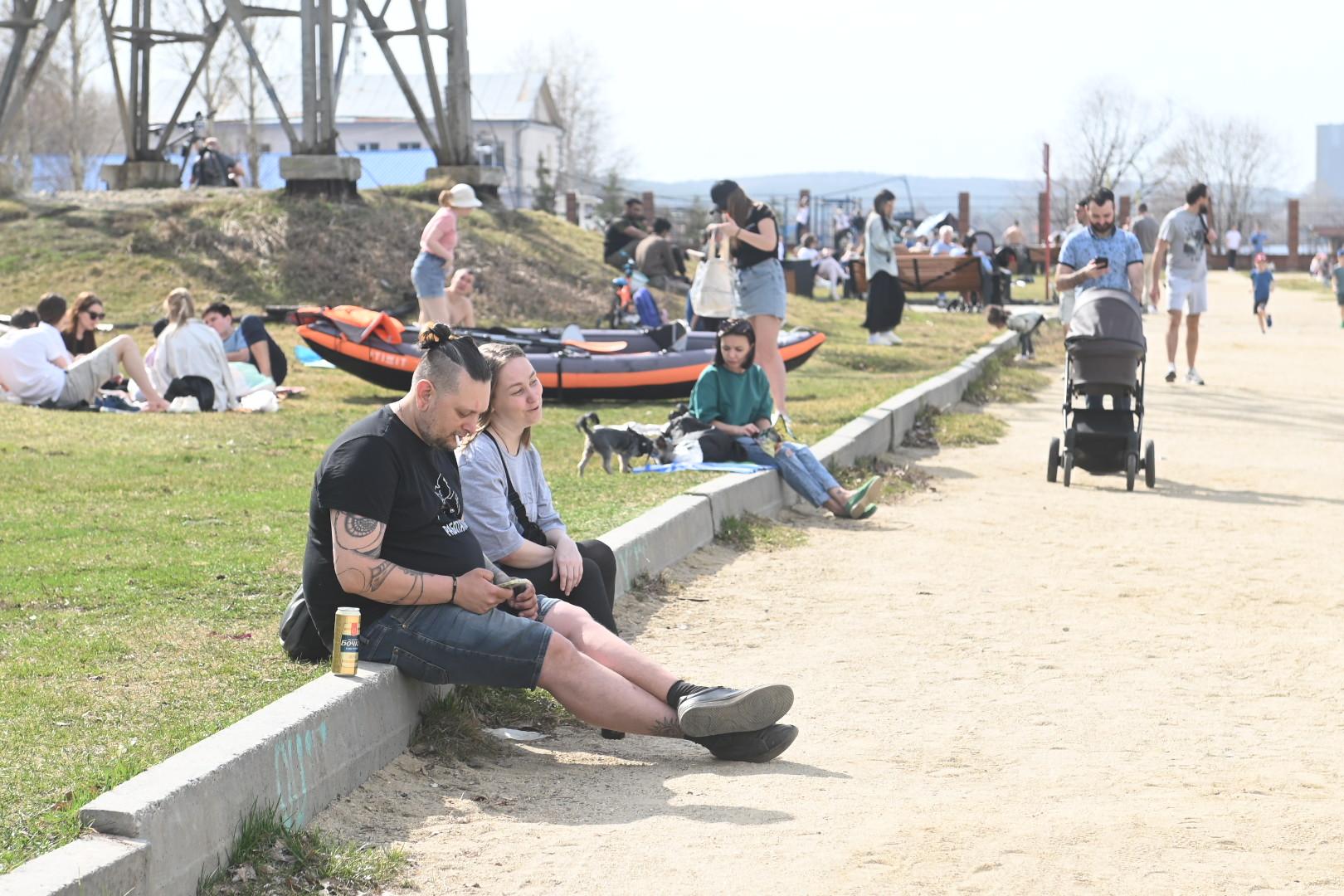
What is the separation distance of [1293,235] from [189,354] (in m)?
58.4

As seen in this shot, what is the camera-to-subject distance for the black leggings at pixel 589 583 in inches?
235

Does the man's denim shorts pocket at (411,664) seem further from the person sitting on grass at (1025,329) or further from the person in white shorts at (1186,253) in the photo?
the person sitting on grass at (1025,329)

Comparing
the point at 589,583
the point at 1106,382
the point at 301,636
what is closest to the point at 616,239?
the point at 1106,382

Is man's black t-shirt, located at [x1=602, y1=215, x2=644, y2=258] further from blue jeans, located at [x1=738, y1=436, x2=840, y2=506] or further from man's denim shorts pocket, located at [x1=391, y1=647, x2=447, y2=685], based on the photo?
man's denim shorts pocket, located at [x1=391, y1=647, x2=447, y2=685]

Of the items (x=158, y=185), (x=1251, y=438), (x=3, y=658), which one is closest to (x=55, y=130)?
(x=158, y=185)

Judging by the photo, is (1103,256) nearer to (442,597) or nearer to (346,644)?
(442,597)

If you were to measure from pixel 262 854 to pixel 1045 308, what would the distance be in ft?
88.4

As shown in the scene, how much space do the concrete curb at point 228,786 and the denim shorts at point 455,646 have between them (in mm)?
67

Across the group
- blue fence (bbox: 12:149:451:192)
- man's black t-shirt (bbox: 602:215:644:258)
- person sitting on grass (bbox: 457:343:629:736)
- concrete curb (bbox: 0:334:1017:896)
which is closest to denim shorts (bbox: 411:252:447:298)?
person sitting on grass (bbox: 457:343:629:736)

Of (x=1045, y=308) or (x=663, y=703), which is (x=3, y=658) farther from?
(x=1045, y=308)

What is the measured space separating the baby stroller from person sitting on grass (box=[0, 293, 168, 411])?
6.66 metres

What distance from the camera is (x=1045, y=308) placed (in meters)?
29.9

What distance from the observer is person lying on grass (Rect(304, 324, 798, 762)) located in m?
5.12

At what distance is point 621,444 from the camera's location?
34.4 ft
